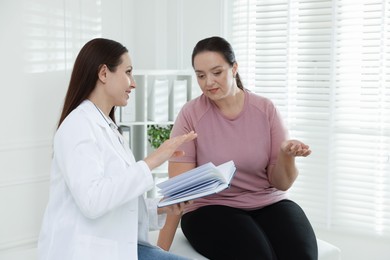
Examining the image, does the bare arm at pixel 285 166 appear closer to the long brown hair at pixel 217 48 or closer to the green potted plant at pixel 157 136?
the long brown hair at pixel 217 48

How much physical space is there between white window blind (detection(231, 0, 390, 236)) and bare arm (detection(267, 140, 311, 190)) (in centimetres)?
101

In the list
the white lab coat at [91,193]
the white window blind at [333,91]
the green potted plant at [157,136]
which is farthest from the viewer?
the green potted plant at [157,136]

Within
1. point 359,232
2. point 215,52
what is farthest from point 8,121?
point 359,232

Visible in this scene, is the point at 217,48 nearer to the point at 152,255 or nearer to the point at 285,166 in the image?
the point at 285,166

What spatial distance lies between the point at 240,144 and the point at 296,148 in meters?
0.30

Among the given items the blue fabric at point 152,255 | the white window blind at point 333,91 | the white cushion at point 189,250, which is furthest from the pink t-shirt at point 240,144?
the white window blind at point 333,91

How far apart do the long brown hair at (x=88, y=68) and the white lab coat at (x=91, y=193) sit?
0.05 m

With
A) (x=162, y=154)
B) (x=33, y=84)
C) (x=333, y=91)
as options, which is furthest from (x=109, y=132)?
(x=333, y=91)

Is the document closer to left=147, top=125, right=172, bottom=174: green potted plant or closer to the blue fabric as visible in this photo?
the blue fabric

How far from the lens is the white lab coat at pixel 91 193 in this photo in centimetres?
147

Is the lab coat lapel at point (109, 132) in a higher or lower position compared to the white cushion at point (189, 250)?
higher

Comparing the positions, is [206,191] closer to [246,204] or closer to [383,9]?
[246,204]

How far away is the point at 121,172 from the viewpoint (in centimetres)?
155

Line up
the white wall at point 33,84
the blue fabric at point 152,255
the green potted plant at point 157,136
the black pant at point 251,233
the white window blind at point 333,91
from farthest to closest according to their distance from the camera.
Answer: the green potted plant at point 157,136 < the white window blind at point 333,91 < the white wall at point 33,84 < the black pant at point 251,233 < the blue fabric at point 152,255
